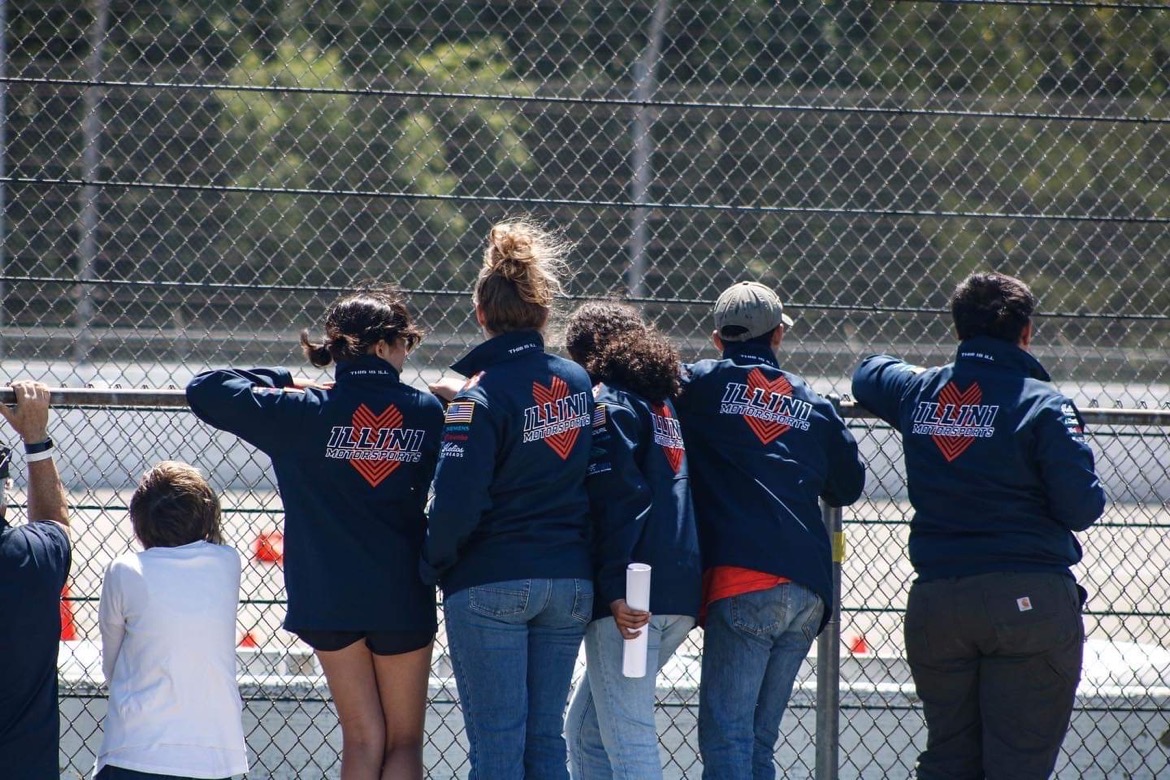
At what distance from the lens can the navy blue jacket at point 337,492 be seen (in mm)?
2596

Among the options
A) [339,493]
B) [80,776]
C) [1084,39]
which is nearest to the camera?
[339,493]

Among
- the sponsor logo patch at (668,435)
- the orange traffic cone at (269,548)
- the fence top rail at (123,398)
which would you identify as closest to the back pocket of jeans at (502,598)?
the sponsor logo patch at (668,435)

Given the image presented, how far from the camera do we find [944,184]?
10898mm

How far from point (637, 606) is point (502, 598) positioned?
29cm

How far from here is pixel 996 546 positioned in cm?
283

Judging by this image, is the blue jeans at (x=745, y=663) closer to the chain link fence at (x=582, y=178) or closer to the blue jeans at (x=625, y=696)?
the blue jeans at (x=625, y=696)

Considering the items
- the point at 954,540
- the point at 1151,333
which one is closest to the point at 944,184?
the point at 1151,333

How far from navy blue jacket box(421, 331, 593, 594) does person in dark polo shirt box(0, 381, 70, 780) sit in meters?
0.77

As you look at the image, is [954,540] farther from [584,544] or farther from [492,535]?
[492,535]

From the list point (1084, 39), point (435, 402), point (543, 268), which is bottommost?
point (435, 402)

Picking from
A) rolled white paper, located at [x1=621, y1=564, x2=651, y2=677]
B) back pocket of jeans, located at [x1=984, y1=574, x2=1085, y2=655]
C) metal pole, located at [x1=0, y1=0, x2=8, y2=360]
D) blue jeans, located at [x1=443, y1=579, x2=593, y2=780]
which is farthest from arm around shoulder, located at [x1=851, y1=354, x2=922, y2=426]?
metal pole, located at [x1=0, y1=0, x2=8, y2=360]

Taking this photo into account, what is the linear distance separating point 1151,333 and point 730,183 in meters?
3.73

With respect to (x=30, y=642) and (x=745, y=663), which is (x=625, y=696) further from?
(x=30, y=642)

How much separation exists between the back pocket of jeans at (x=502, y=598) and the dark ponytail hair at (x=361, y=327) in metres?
0.63
